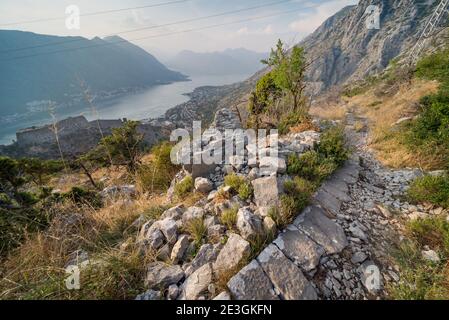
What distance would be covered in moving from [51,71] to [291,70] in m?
102

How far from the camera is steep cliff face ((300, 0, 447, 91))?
58188 mm

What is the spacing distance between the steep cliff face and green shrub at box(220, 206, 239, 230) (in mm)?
62272

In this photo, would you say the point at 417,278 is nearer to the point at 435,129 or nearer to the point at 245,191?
the point at 245,191

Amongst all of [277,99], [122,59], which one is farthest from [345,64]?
[122,59]

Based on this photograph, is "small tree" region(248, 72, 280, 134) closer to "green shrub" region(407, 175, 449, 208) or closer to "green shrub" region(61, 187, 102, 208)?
"green shrub" region(407, 175, 449, 208)

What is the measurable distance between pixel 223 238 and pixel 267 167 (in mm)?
1472

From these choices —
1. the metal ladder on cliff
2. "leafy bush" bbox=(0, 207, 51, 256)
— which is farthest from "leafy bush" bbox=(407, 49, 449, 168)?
the metal ladder on cliff

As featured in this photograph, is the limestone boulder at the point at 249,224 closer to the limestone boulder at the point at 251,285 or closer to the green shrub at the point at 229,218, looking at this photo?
the green shrub at the point at 229,218

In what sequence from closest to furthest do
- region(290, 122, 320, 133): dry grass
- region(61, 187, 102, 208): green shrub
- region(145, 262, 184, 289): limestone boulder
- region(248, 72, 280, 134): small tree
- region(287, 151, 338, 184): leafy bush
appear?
region(145, 262, 184, 289): limestone boulder → region(287, 151, 338, 184): leafy bush → region(61, 187, 102, 208): green shrub → region(290, 122, 320, 133): dry grass → region(248, 72, 280, 134): small tree

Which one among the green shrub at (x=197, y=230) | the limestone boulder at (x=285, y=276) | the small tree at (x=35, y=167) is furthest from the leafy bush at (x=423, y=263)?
the small tree at (x=35, y=167)

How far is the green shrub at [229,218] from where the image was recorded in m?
2.56

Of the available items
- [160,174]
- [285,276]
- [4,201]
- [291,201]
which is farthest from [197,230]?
[4,201]
